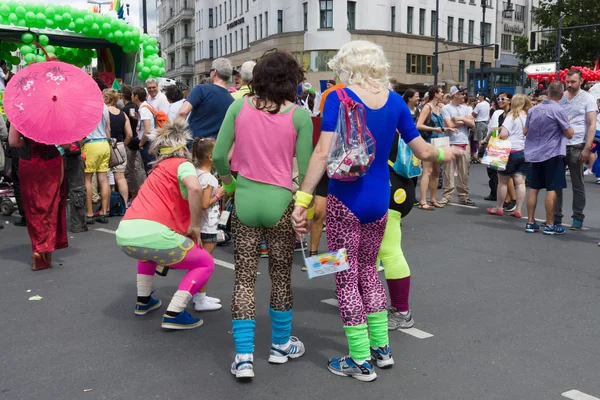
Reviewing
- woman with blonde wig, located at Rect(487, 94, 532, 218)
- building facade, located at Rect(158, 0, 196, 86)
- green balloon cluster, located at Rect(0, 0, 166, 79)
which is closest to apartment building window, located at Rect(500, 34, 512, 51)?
building facade, located at Rect(158, 0, 196, 86)

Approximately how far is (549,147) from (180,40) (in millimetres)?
85624

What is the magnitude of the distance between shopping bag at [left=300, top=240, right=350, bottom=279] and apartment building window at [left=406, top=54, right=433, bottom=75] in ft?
175

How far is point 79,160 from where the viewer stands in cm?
853

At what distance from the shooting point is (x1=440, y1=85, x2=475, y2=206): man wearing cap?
418 inches

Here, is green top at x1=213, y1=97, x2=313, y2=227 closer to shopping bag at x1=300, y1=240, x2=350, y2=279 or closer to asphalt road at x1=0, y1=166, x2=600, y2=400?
shopping bag at x1=300, y1=240, x2=350, y2=279

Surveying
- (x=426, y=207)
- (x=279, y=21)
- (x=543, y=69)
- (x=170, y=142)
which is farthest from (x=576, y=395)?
(x=279, y=21)

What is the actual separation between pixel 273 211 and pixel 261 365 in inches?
39.7

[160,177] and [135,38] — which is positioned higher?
[135,38]

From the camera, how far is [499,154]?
9719 mm

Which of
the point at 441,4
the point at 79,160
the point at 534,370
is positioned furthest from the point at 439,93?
the point at 441,4

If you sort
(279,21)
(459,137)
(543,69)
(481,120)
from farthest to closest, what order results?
(279,21) < (543,69) < (481,120) < (459,137)

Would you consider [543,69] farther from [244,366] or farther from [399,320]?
[244,366]

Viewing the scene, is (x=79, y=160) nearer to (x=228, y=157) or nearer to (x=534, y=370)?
(x=228, y=157)

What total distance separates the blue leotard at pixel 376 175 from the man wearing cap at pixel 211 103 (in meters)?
3.32
